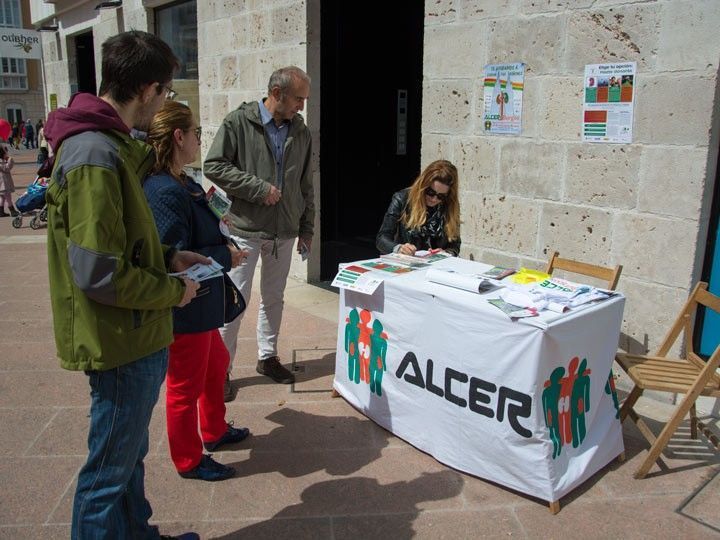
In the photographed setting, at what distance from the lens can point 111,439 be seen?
1.98 metres

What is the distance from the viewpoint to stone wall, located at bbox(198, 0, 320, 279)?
20.1ft

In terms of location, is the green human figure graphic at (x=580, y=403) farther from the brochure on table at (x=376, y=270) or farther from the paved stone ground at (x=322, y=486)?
the brochure on table at (x=376, y=270)

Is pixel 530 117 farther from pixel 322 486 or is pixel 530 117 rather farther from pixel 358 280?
pixel 322 486

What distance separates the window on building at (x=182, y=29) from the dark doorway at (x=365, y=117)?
2.52 meters

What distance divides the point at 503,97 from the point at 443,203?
38.9 inches

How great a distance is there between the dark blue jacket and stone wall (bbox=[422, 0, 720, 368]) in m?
2.40

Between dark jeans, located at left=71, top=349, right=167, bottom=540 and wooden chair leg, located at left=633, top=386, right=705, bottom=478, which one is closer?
dark jeans, located at left=71, top=349, right=167, bottom=540

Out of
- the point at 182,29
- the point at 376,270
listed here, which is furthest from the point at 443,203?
the point at 182,29

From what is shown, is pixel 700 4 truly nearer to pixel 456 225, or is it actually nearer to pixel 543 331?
pixel 456 225

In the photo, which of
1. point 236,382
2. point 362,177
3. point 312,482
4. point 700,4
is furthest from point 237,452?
point 362,177

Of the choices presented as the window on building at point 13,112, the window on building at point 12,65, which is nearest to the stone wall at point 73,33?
the window on building at point 13,112

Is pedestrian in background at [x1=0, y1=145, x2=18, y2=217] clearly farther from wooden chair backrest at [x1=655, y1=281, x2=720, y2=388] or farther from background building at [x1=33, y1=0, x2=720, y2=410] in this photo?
wooden chair backrest at [x1=655, y1=281, x2=720, y2=388]

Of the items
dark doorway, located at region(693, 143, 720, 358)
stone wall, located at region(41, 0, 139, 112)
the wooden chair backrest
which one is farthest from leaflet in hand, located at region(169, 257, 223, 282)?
stone wall, located at region(41, 0, 139, 112)

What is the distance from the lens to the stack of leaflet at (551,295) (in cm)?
281
